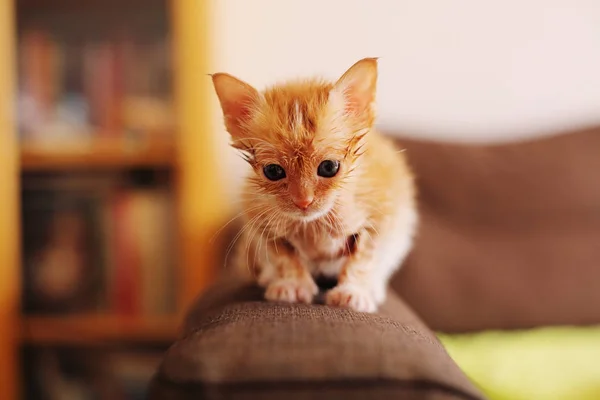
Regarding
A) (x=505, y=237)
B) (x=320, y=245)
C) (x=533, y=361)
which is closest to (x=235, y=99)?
(x=320, y=245)

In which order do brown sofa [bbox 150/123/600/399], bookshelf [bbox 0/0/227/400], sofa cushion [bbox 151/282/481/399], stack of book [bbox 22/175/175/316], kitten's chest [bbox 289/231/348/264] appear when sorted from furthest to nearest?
stack of book [bbox 22/175/175/316], bookshelf [bbox 0/0/227/400], brown sofa [bbox 150/123/600/399], kitten's chest [bbox 289/231/348/264], sofa cushion [bbox 151/282/481/399]

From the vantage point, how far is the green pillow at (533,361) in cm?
98

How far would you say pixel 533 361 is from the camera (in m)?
1.11

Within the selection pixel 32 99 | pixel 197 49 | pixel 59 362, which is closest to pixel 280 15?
pixel 197 49

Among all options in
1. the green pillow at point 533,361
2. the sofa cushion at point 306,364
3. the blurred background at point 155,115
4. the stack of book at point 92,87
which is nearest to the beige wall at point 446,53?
the blurred background at point 155,115

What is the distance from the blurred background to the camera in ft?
5.06

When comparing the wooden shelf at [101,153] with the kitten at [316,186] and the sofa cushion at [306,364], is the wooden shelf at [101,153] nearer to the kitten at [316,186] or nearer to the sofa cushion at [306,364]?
the kitten at [316,186]

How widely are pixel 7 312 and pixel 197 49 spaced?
33.8 inches

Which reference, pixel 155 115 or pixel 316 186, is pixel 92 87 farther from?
pixel 316 186

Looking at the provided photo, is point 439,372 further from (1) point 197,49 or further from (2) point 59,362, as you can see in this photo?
(2) point 59,362

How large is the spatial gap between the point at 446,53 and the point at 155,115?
0.86m

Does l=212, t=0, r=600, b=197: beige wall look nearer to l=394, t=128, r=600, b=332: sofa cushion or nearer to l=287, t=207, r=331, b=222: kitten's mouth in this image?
l=394, t=128, r=600, b=332: sofa cushion

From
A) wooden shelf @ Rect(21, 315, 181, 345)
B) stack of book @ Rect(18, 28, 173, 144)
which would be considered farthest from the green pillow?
stack of book @ Rect(18, 28, 173, 144)

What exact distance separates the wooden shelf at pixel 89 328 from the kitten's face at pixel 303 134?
0.87 metres
